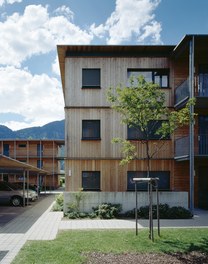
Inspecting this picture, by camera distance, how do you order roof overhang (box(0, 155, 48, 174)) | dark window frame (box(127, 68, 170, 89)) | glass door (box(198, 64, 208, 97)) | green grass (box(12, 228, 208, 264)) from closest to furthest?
1. green grass (box(12, 228, 208, 264))
2. roof overhang (box(0, 155, 48, 174))
3. glass door (box(198, 64, 208, 97))
4. dark window frame (box(127, 68, 170, 89))

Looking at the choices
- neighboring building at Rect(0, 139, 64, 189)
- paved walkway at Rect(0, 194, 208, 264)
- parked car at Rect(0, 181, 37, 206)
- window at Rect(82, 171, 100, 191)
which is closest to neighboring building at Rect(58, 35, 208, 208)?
window at Rect(82, 171, 100, 191)

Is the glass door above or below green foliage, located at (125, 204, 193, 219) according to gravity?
above

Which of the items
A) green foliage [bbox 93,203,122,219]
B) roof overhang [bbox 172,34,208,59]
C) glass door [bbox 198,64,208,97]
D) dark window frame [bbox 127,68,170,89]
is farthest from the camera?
dark window frame [bbox 127,68,170,89]

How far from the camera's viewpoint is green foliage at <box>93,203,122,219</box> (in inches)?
581

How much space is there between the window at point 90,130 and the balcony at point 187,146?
15.5 feet

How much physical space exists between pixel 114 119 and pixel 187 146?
14.8ft

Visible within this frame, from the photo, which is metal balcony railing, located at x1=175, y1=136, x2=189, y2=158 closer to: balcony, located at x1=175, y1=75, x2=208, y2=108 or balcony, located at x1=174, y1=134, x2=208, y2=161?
balcony, located at x1=174, y1=134, x2=208, y2=161

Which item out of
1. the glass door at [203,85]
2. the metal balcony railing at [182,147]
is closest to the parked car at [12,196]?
the metal balcony railing at [182,147]

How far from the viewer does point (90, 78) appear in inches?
748

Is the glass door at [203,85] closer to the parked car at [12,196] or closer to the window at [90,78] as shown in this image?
the window at [90,78]

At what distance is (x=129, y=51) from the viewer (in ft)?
63.0

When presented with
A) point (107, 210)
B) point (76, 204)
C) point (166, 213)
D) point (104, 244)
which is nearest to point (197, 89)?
point (166, 213)

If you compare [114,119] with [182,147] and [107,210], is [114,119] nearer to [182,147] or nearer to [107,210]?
[182,147]

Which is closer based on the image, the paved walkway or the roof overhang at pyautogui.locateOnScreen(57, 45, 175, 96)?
the paved walkway
